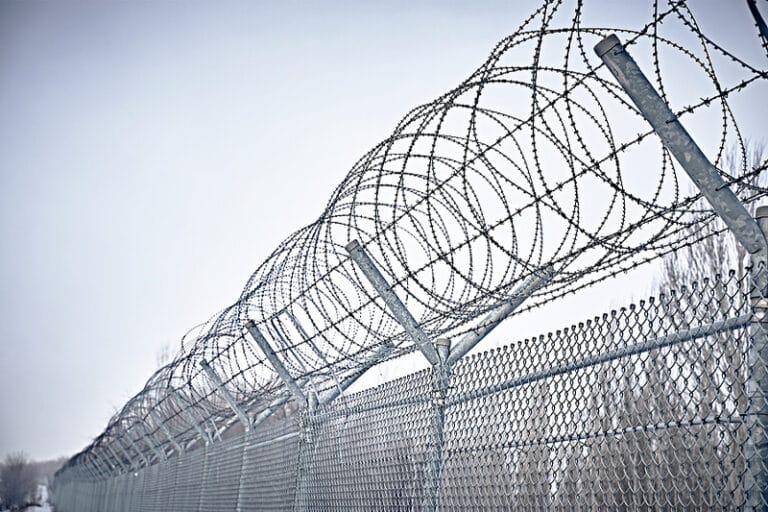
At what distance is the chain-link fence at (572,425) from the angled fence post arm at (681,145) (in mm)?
144

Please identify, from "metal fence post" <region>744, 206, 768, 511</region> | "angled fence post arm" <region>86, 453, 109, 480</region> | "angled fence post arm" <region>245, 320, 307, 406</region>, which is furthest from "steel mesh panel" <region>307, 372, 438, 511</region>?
"angled fence post arm" <region>86, 453, 109, 480</region>

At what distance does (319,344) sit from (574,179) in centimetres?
242

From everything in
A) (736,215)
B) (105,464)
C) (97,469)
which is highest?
(97,469)

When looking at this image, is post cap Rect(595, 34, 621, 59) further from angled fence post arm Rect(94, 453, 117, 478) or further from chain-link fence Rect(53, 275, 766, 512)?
angled fence post arm Rect(94, 453, 117, 478)

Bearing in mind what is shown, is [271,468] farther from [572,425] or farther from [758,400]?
[758,400]

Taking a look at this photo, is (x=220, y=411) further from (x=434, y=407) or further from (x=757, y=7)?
(x=757, y=7)

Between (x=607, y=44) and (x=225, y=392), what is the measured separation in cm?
513

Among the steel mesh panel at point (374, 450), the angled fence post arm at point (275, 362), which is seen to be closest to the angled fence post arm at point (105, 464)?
the angled fence post arm at point (275, 362)

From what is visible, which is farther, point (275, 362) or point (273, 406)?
point (273, 406)

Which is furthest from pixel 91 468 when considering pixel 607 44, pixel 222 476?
pixel 607 44

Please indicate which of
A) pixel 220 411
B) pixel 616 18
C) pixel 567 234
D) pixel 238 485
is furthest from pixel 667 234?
pixel 220 411

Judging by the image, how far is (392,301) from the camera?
3775 millimetres

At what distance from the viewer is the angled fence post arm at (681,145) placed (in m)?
2.30

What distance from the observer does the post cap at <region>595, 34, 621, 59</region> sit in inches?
99.0
